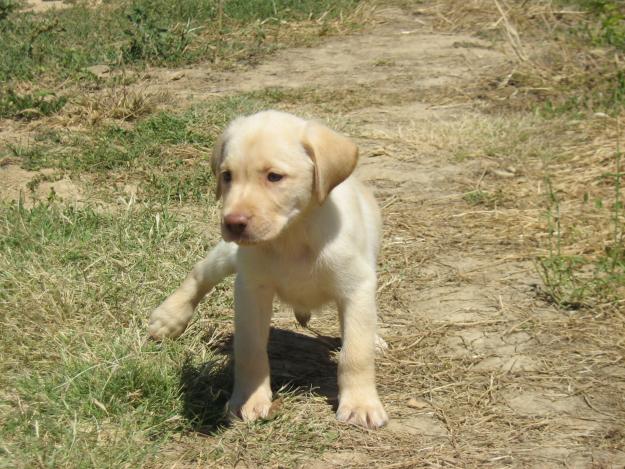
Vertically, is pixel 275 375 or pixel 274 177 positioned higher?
pixel 274 177

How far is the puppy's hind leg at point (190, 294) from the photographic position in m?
4.26

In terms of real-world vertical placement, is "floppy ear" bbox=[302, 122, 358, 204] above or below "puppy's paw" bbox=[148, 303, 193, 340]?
above

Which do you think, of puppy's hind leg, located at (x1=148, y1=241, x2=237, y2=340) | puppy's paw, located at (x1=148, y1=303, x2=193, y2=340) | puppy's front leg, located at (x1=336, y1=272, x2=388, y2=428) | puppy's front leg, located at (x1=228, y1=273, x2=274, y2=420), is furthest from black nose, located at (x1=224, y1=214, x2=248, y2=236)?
puppy's paw, located at (x1=148, y1=303, x2=193, y2=340)

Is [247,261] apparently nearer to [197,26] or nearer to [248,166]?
[248,166]

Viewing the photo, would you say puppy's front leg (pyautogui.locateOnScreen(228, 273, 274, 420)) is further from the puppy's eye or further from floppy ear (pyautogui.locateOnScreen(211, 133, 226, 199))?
the puppy's eye

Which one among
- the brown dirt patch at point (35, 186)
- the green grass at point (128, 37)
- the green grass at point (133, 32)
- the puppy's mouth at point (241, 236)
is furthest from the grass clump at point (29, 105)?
the puppy's mouth at point (241, 236)

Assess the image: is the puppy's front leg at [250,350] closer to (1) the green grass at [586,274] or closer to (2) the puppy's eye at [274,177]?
(2) the puppy's eye at [274,177]

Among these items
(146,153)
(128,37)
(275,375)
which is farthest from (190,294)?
(128,37)

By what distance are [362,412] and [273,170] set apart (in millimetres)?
1000

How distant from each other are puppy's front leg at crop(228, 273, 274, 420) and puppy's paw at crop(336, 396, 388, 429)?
292mm

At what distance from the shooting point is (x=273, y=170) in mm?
3469

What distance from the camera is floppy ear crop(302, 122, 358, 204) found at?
3.57 m

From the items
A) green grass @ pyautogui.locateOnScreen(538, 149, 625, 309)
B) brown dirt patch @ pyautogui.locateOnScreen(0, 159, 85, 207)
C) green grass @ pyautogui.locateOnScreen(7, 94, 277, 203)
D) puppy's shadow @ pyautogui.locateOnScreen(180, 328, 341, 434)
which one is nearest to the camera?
puppy's shadow @ pyautogui.locateOnScreen(180, 328, 341, 434)

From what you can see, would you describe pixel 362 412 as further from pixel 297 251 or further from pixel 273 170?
pixel 273 170
